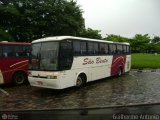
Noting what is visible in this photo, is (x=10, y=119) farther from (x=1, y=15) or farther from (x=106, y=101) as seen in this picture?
(x=1, y=15)

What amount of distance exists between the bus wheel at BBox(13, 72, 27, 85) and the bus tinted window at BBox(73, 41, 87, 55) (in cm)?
462

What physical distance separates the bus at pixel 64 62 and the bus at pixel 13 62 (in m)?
2.55

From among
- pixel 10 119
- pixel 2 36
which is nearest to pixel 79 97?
pixel 10 119

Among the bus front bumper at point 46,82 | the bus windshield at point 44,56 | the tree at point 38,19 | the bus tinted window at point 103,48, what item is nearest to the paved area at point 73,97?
the bus front bumper at point 46,82

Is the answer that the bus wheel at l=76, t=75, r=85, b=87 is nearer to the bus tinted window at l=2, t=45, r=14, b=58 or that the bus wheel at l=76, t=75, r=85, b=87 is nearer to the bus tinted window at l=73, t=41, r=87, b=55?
the bus tinted window at l=73, t=41, r=87, b=55

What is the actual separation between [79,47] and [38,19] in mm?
19231

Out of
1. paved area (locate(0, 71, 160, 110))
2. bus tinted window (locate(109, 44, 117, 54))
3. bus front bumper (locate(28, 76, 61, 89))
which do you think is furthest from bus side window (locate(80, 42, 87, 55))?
bus tinted window (locate(109, 44, 117, 54))

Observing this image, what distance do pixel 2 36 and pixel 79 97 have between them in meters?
16.9

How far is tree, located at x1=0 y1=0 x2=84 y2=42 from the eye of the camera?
3052 cm

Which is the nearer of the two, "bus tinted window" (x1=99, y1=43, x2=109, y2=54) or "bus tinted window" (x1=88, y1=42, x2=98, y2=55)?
"bus tinted window" (x1=88, y1=42, x2=98, y2=55)

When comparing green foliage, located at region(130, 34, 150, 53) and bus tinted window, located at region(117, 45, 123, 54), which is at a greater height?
green foliage, located at region(130, 34, 150, 53)

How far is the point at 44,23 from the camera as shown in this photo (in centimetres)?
3155

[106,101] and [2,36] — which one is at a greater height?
[2,36]

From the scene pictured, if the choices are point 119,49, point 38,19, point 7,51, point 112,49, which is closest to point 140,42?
point 38,19
